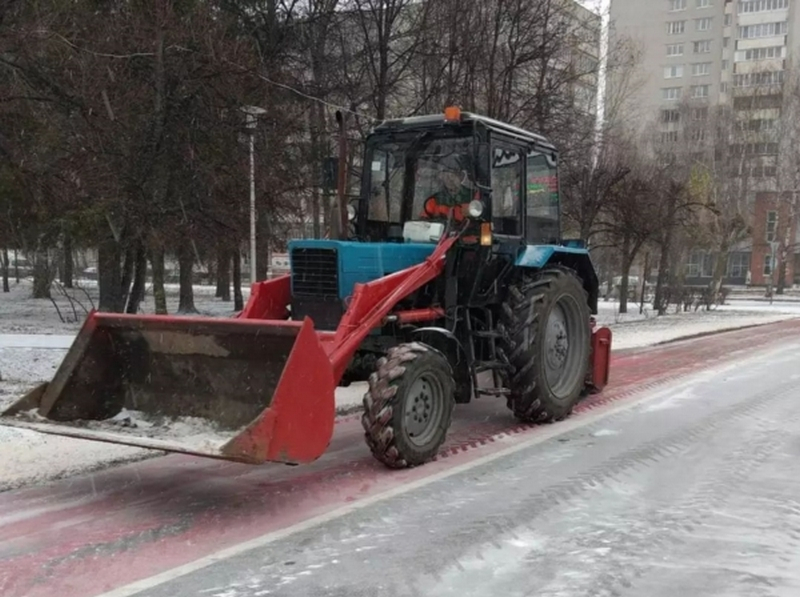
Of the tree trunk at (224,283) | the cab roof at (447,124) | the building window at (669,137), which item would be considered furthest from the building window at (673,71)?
the cab roof at (447,124)

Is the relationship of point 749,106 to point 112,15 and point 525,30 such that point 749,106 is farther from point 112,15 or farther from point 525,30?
point 112,15

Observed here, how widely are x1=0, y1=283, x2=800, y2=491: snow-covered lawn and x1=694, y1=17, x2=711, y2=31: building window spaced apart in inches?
2341

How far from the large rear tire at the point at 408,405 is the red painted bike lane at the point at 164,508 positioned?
189 millimetres

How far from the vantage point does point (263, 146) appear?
14.6 metres

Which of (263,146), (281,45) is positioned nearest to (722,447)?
(263,146)

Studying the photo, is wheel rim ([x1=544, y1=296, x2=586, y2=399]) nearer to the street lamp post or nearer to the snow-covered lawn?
the snow-covered lawn

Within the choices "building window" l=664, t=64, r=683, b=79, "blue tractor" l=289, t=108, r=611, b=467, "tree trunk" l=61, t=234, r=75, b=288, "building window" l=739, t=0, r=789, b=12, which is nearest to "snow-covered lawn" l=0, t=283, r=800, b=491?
"tree trunk" l=61, t=234, r=75, b=288

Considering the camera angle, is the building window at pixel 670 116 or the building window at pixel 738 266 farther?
the building window at pixel 738 266

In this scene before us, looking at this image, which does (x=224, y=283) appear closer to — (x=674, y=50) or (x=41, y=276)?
(x=41, y=276)

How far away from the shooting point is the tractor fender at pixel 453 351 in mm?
6719

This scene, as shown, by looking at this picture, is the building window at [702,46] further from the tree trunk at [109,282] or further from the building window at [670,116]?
the tree trunk at [109,282]

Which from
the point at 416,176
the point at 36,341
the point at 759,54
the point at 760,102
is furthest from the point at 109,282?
the point at 759,54

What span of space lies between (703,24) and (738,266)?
91.0ft

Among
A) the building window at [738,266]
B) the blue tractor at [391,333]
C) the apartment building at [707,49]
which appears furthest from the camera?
the building window at [738,266]
